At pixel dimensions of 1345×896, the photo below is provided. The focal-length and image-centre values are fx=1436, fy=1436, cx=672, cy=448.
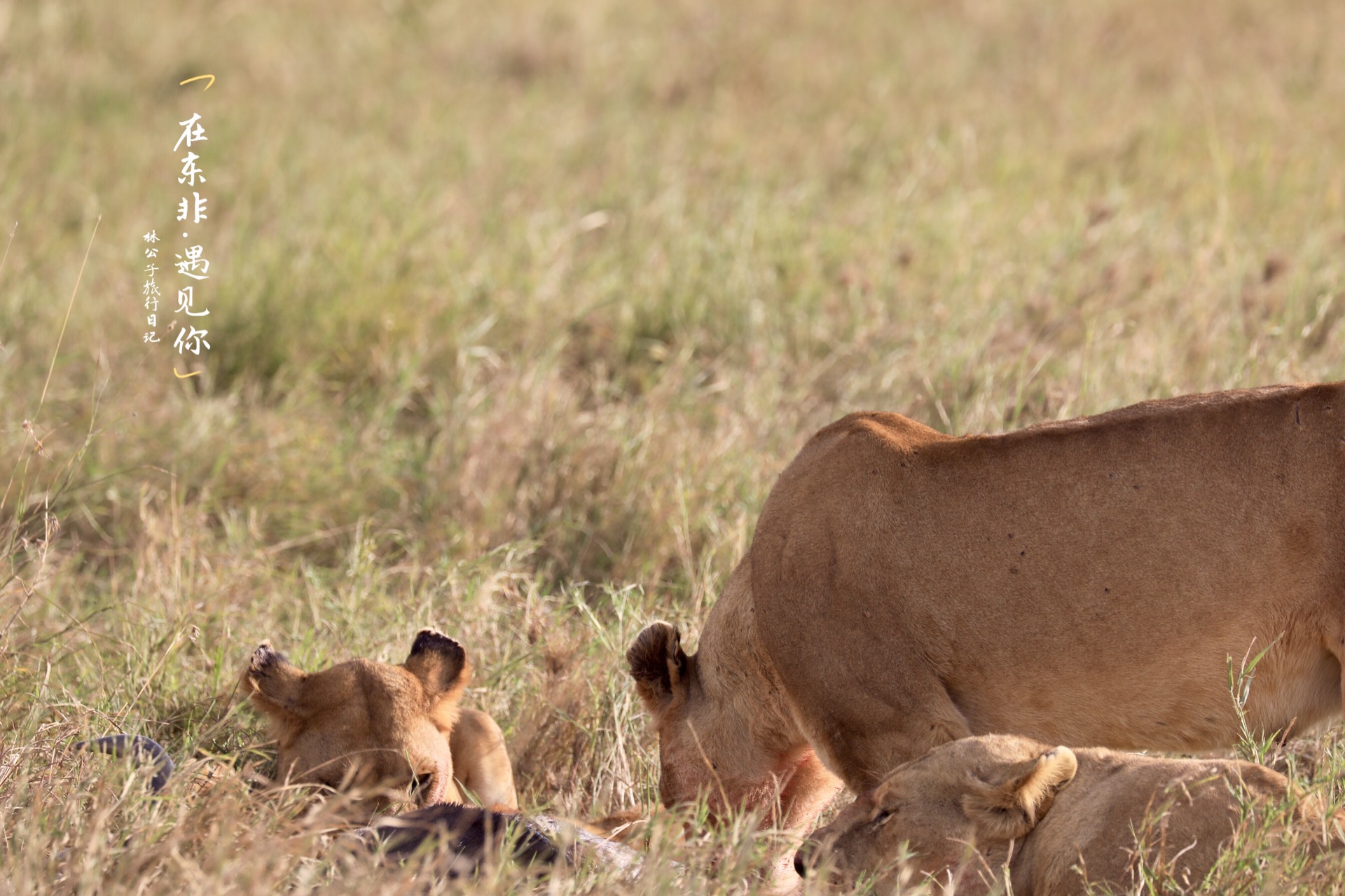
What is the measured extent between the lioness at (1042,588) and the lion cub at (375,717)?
0.64 meters

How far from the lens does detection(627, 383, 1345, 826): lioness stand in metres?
2.92

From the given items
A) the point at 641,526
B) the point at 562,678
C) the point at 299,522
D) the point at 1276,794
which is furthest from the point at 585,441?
the point at 1276,794

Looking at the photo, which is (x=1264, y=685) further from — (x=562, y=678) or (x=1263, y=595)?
(x=562, y=678)

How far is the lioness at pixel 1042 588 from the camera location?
292cm

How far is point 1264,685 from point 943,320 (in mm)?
3424

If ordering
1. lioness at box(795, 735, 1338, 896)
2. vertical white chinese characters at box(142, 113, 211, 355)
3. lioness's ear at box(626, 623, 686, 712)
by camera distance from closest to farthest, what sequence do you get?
lioness at box(795, 735, 1338, 896) → lioness's ear at box(626, 623, 686, 712) → vertical white chinese characters at box(142, 113, 211, 355)

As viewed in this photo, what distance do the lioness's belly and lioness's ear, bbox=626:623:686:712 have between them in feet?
0.97

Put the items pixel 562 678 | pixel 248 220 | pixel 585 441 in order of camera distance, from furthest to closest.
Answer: pixel 248 220 → pixel 585 441 → pixel 562 678

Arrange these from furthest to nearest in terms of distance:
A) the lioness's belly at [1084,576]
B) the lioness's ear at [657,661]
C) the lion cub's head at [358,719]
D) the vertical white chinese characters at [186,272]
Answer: the vertical white chinese characters at [186,272] < the lioness's ear at [657,661] < the lion cub's head at [358,719] < the lioness's belly at [1084,576]

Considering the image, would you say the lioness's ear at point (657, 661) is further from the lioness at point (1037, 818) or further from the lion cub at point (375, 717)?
the lioness at point (1037, 818)

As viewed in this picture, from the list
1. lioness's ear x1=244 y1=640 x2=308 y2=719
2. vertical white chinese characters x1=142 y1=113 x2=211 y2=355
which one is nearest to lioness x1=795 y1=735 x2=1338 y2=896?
lioness's ear x1=244 y1=640 x2=308 y2=719

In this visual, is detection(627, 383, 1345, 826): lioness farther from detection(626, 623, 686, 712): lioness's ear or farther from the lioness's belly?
detection(626, 623, 686, 712): lioness's ear

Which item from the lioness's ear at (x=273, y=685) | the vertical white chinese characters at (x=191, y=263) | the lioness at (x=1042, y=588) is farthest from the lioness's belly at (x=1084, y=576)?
the vertical white chinese characters at (x=191, y=263)

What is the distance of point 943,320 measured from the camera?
6.23 meters
